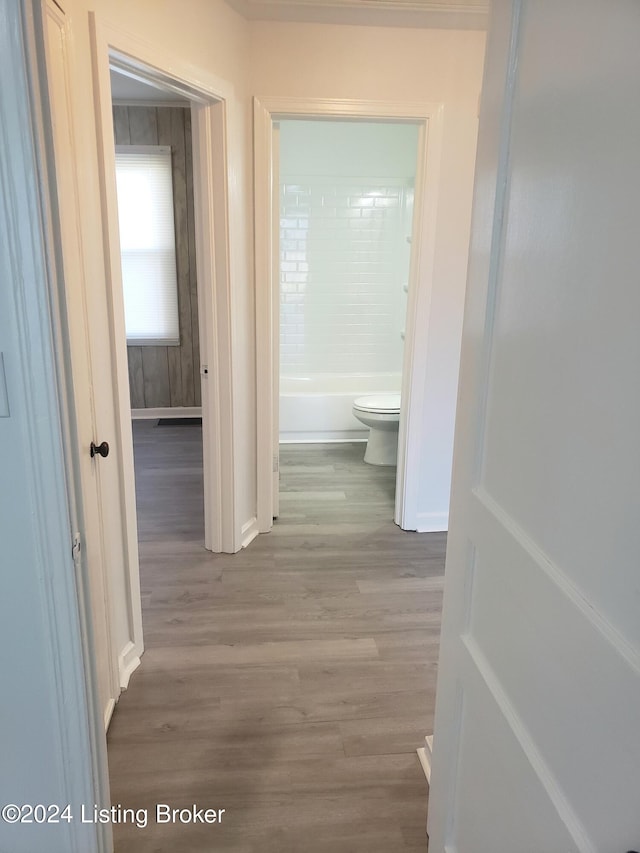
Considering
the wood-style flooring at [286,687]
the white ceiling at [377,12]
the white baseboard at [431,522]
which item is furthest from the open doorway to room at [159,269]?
the white ceiling at [377,12]

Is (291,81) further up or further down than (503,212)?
further up

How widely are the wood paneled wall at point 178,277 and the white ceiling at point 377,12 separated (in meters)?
2.47

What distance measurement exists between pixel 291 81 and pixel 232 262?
90cm

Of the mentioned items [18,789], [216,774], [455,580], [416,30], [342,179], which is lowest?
[216,774]

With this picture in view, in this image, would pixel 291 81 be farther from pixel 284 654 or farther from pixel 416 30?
pixel 284 654

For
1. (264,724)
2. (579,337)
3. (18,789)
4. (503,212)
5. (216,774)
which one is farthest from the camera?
(264,724)

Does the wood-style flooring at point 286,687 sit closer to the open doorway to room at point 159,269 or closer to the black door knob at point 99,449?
the black door knob at point 99,449

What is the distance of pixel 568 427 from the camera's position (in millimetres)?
829

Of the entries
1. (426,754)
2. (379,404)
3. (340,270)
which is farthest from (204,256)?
(340,270)

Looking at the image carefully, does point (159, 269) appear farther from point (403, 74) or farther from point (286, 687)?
point (286, 687)

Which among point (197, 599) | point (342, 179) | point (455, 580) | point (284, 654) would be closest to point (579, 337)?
point (455, 580)

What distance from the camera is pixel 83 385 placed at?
169 cm

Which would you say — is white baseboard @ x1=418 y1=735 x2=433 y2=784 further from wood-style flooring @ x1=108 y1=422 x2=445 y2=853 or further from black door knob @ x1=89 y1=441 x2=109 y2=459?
black door knob @ x1=89 y1=441 x2=109 y2=459

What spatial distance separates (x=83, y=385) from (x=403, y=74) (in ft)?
7.22
